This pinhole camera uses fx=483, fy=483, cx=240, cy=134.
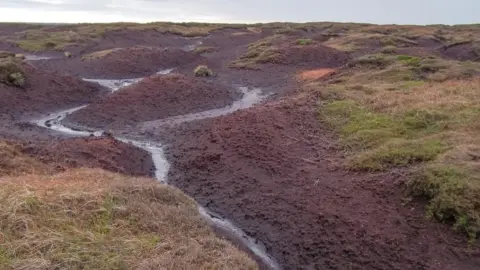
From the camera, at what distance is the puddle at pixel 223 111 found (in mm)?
25545

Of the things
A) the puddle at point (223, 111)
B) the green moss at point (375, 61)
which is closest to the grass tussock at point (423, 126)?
the green moss at point (375, 61)

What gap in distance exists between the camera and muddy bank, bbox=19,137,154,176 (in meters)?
16.4

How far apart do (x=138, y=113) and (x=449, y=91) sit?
16.2 meters

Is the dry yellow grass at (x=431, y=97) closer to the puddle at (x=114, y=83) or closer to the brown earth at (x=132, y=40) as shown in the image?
the puddle at (x=114, y=83)

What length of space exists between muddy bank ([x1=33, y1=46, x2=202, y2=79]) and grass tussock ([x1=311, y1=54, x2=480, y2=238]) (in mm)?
18478

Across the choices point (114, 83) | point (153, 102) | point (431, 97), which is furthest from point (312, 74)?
point (431, 97)

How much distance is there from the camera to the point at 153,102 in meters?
28.3

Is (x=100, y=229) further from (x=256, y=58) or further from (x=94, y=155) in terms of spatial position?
(x=256, y=58)

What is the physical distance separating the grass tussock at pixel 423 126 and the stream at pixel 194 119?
4640mm

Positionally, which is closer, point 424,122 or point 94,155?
point 94,155

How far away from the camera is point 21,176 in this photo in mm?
13430

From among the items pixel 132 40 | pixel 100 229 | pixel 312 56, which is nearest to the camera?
pixel 100 229

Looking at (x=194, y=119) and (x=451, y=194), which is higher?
(x=451, y=194)

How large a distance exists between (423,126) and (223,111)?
41.1 ft
